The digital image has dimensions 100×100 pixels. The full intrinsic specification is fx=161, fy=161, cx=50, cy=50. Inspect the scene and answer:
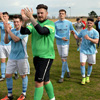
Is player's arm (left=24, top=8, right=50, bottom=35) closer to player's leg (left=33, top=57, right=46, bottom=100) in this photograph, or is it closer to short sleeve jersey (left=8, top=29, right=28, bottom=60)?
player's leg (left=33, top=57, right=46, bottom=100)

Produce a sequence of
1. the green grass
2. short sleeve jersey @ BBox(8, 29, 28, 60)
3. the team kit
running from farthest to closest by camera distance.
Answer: the green grass
short sleeve jersey @ BBox(8, 29, 28, 60)
the team kit

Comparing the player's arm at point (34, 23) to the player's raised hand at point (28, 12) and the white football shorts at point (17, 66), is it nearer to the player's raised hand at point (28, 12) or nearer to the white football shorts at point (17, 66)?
the player's raised hand at point (28, 12)

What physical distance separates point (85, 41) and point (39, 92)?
254cm

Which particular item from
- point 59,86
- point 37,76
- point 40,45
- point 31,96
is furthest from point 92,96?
point 40,45

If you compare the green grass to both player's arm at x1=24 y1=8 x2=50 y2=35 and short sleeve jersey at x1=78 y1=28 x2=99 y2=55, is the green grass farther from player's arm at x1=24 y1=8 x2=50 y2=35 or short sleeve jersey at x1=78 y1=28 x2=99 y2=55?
player's arm at x1=24 y1=8 x2=50 y2=35

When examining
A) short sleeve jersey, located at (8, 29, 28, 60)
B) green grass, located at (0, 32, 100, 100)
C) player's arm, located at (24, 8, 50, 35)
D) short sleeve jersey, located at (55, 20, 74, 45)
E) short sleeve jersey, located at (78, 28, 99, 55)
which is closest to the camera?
player's arm, located at (24, 8, 50, 35)

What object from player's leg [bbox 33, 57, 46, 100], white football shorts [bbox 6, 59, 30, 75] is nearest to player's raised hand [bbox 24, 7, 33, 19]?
player's leg [bbox 33, 57, 46, 100]

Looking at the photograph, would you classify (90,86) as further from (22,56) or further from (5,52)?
(5,52)

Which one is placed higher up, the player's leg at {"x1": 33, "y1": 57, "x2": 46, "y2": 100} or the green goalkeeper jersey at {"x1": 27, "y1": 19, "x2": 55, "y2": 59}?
the green goalkeeper jersey at {"x1": 27, "y1": 19, "x2": 55, "y2": 59}

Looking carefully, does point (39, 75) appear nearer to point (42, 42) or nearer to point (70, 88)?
point (42, 42)

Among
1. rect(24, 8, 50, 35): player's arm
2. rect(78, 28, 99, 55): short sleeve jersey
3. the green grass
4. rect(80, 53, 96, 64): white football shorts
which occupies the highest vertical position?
rect(24, 8, 50, 35): player's arm

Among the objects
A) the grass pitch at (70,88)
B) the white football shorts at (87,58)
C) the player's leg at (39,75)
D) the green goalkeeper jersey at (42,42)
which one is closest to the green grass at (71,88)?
the grass pitch at (70,88)

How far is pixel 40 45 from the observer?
10.3ft

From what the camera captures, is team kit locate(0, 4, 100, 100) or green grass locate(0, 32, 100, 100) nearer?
team kit locate(0, 4, 100, 100)
